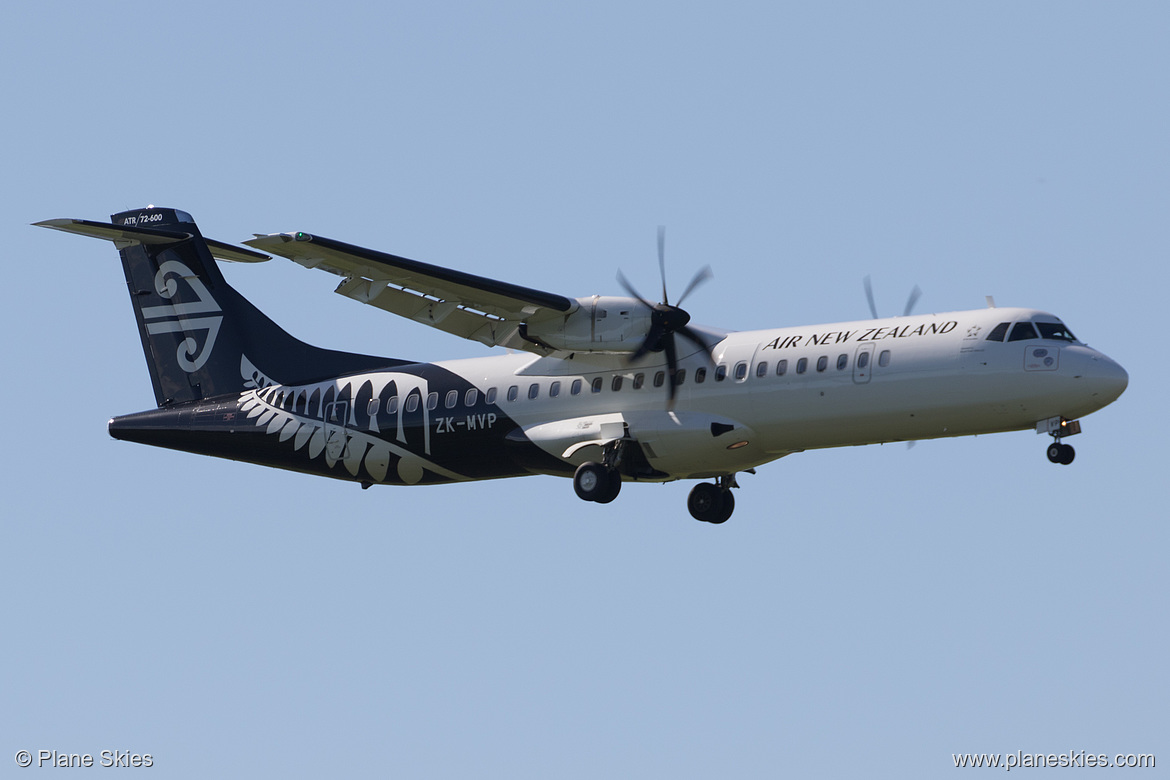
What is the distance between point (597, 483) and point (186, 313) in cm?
871

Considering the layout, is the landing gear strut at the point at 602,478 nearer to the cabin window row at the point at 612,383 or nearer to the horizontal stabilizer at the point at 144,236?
the cabin window row at the point at 612,383

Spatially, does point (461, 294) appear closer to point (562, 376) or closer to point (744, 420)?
point (562, 376)

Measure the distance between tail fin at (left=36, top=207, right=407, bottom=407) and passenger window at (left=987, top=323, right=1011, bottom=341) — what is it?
35.1 ft

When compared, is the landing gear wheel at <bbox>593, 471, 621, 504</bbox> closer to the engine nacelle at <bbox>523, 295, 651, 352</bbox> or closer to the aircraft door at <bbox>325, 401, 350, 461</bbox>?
the engine nacelle at <bbox>523, 295, 651, 352</bbox>

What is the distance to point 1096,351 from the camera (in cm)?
1966

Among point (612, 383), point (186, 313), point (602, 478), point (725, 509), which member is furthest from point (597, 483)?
point (186, 313)

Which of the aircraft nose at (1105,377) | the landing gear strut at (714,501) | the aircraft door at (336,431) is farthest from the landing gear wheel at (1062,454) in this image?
the aircraft door at (336,431)

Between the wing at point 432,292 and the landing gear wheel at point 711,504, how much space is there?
3339mm

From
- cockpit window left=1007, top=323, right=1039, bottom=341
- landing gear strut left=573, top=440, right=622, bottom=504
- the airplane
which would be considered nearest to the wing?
the airplane

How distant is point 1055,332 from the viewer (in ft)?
65.4

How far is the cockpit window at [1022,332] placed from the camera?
65.1 feet

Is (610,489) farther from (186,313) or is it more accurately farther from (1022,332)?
(186,313)

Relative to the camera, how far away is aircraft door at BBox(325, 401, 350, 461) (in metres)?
24.1

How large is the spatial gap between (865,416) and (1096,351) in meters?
3.01
